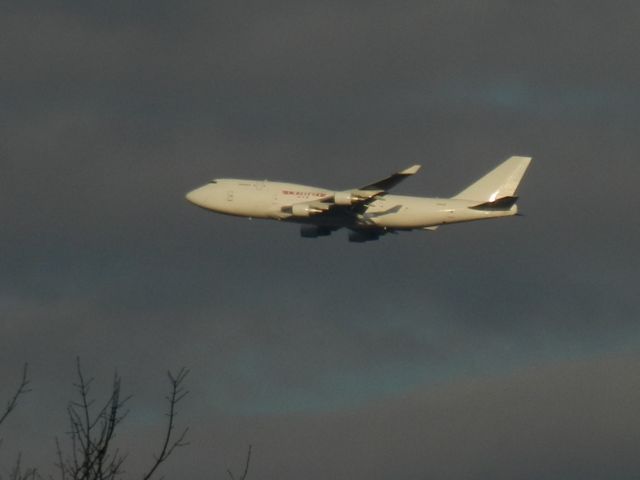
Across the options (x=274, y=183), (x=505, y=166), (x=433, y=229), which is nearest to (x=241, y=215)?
(x=274, y=183)

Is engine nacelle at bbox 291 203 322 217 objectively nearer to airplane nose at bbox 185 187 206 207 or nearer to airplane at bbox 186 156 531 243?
airplane at bbox 186 156 531 243

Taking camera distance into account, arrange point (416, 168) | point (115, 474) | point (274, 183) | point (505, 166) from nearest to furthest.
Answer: point (115, 474) → point (416, 168) → point (274, 183) → point (505, 166)

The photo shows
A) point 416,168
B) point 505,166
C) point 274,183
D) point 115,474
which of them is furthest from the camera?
point 505,166

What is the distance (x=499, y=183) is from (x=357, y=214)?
12.1 m

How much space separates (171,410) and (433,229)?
226 ft

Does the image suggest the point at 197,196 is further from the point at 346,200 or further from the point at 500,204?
the point at 500,204

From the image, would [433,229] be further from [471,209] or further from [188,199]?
[188,199]

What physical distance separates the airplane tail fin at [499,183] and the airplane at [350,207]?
4.23m

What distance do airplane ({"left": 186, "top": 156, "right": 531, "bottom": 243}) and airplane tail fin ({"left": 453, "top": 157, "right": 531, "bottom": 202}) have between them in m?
4.23

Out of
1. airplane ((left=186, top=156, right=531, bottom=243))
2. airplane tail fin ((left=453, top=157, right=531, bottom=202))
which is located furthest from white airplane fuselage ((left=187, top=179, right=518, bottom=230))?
airplane tail fin ((left=453, top=157, right=531, bottom=202))

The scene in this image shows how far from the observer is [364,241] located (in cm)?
9519

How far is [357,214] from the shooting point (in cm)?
9206

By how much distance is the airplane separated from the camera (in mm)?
90750

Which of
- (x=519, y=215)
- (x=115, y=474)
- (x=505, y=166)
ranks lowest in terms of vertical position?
(x=115, y=474)
